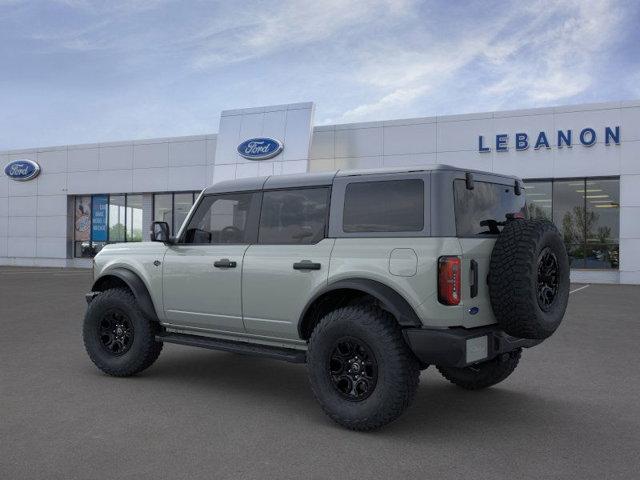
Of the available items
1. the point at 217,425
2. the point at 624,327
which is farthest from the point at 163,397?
the point at 624,327

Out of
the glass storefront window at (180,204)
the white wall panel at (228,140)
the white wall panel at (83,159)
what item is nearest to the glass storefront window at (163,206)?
the glass storefront window at (180,204)

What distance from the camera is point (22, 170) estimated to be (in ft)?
102

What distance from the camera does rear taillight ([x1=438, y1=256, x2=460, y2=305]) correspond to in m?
4.29

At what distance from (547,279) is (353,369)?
1665mm

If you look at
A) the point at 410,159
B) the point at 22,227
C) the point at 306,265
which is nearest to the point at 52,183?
the point at 22,227

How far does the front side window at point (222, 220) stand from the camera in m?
5.60

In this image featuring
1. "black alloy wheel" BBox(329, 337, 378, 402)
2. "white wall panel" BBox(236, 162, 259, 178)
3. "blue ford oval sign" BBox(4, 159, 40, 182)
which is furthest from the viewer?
"blue ford oval sign" BBox(4, 159, 40, 182)

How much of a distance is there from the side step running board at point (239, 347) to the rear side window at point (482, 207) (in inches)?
66.4

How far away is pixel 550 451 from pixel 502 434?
1.46 feet

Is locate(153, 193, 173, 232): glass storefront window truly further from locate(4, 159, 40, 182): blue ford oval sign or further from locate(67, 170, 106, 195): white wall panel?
locate(4, 159, 40, 182): blue ford oval sign

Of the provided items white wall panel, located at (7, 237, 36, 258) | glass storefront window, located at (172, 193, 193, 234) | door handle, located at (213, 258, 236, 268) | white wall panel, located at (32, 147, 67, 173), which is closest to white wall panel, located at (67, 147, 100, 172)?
white wall panel, located at (32, 147, 67, 173)

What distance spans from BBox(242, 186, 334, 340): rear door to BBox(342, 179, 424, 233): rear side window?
9.6 inches

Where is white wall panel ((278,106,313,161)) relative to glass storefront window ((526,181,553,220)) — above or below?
above

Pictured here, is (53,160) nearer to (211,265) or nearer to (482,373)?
(211,265)
